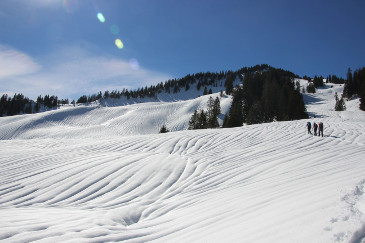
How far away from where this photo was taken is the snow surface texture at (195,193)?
9.70 ft

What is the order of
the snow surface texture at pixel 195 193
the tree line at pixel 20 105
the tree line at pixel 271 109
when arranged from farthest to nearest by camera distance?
1. the tree line at pixel 20 105
2. the tree line at pixel 271 109
3. the snow surface texture at pixel 195 193

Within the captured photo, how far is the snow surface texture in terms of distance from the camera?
9.70 feet

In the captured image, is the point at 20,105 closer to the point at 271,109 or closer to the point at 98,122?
the point at 98,122

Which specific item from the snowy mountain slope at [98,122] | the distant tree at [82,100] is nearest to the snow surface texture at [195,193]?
the snowy mountain slope at [98,122]

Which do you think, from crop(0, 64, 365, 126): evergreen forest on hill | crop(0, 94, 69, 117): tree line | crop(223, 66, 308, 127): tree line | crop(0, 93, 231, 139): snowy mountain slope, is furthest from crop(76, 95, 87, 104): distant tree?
crop(223, 66, 308, 127): tree line

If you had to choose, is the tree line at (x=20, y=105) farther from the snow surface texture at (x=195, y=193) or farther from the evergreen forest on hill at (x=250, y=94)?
the snow surface texture at (x=195, y=193)

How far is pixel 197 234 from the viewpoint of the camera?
10.4ft

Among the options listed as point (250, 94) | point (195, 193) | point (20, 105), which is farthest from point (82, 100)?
point (195, 193)

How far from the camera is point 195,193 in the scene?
5.88 m

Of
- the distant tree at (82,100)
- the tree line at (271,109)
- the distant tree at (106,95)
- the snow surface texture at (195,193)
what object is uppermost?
the distant tree at (106,95)

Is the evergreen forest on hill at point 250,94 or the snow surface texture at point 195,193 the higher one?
the evergreen forest on hill at point 250,94

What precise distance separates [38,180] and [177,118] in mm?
55056

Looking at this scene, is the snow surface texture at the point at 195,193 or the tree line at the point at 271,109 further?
the tree line at the point at 271,109

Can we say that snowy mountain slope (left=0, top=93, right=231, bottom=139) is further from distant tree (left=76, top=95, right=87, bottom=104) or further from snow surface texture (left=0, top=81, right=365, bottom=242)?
distant tree (left=76, top=95, right=87, bottom=104)
